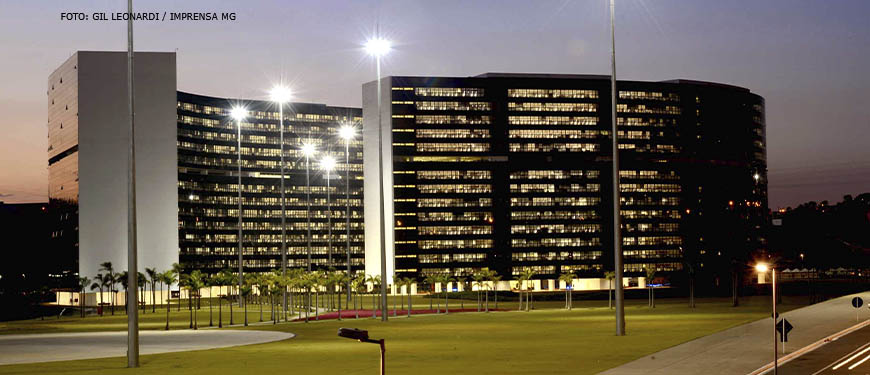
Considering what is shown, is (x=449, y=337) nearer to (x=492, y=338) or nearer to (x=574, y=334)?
(x=492, y=338)

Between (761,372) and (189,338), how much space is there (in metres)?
37.6

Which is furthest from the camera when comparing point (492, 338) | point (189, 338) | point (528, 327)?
point (528, 327)

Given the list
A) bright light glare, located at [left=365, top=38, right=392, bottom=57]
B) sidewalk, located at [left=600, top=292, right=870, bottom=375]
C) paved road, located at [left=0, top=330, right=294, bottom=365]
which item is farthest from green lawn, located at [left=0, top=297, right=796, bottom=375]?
bright light glare, located at [left=365, top=38, right=392, bottom=57]

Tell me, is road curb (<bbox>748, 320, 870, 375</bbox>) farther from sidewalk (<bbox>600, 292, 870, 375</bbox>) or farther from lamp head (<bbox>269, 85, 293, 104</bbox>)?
lamp head (<bbox>269, 85, 293, 104</bbox>)

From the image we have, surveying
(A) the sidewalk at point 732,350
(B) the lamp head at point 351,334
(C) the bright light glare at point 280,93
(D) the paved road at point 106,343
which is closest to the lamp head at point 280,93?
(C) the bright light glare at point 280,93

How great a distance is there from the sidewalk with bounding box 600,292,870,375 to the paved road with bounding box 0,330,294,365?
24.3 meters

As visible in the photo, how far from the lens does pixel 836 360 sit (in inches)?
1614

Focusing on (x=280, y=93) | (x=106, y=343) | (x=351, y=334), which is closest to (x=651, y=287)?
(x=280, y=93)

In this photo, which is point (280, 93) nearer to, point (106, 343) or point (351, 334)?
point (106, 343)

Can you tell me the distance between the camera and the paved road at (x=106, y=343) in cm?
4891

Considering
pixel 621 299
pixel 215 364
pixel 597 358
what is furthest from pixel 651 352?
pixel 215 364

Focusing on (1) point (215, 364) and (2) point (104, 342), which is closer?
(1) point (215, 364)

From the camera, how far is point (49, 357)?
47656mm

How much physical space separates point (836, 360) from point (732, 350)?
5335 mm
